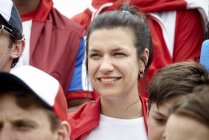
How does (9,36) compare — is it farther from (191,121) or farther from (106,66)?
(191,121)

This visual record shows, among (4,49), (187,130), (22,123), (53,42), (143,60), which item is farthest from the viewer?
(53,42)

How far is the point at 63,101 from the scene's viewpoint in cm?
231

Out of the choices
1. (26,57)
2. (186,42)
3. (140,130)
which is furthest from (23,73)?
(186,42)

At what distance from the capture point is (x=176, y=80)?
8.18 feet

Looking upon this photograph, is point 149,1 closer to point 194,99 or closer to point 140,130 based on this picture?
point 140,130

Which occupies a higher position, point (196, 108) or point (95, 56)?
point (196, 108)

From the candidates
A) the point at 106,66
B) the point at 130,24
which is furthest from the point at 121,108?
the point at 130,24

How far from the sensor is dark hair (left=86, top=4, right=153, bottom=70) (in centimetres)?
318

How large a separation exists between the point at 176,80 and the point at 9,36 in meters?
0.76

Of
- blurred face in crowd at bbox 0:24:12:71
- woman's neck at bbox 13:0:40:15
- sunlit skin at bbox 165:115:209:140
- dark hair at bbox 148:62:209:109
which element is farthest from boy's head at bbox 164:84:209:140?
woman's neck at bbox 13:0:40:15

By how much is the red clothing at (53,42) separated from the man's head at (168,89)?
3.65ft

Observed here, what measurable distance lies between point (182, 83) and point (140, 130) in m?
0.62

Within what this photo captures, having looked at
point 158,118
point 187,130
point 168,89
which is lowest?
point 158,118

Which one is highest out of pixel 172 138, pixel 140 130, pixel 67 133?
pixel 172 138
